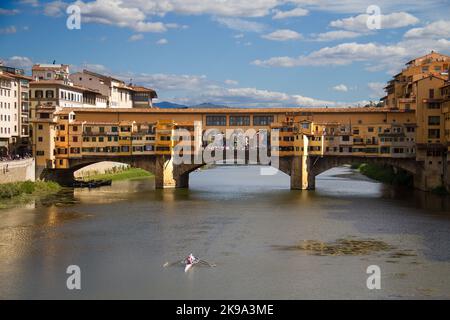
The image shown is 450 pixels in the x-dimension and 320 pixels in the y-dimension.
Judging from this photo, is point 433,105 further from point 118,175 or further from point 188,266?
point 188,266

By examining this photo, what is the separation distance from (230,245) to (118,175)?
35247mm

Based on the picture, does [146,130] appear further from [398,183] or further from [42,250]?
[42,250]

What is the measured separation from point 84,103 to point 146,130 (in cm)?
1691

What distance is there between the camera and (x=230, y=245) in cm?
2962

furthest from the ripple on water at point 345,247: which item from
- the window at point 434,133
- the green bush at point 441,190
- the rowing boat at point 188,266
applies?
the window at point 434,133

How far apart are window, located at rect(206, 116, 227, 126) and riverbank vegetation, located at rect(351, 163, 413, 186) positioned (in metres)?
14.6

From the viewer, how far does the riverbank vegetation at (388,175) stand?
56.1 m

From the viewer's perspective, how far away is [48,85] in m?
60.6

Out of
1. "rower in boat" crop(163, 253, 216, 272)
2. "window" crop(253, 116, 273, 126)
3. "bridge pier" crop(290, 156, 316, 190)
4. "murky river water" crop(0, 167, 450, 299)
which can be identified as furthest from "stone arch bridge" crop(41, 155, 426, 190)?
"rower in boat" crop(163, 253, 216, 272)

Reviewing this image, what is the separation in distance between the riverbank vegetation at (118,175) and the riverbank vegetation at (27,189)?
25.9 feet

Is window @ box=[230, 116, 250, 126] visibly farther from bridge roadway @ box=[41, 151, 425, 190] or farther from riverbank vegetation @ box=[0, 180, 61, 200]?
riverbank vegetation @ box=[0, 180, 61, 200]

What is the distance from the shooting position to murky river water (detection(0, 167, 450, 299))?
73.9 feet

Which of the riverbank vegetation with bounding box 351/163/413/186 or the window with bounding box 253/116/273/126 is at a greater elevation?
the window with bounding box 253/116/273/126
